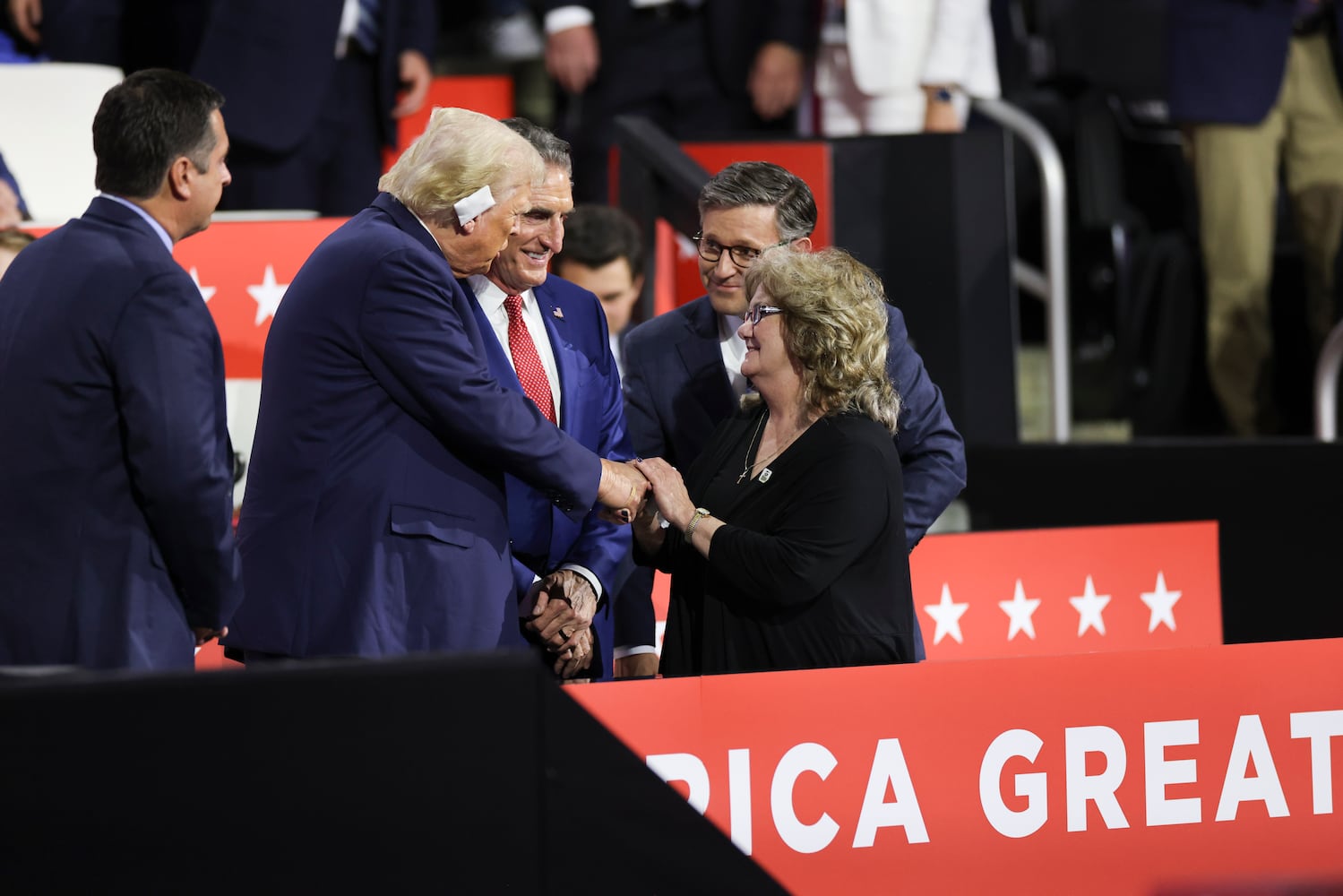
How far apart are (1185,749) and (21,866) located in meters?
1.97

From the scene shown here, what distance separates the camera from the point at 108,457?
3.02 metres

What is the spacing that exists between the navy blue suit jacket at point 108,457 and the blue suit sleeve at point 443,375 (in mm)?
308

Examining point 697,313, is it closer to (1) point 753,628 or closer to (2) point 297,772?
(1) point 753,628

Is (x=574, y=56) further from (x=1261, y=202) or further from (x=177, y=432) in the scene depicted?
(x=177, y=432)

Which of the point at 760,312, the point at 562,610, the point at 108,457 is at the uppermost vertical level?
the point at 760,312

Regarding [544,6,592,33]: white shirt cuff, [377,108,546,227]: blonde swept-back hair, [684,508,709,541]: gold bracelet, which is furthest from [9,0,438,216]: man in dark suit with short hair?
[684,508,709,541]: gold bracelet

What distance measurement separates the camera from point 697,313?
3.92m

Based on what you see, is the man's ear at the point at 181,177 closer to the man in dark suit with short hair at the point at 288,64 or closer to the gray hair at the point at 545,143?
the gray hair at the point at 545,143

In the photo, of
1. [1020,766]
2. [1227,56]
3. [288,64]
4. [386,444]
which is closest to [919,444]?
[1020,766]

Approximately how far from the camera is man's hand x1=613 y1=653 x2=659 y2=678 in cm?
372

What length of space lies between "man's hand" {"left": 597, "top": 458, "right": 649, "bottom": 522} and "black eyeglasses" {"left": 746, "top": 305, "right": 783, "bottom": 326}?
36 centimetres

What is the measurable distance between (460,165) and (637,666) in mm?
1169

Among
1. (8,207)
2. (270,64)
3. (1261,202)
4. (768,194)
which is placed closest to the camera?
(768,194)

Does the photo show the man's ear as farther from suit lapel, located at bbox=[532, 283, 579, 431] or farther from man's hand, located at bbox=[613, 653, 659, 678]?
man's hand, located at bbox=[613, 653, 659, 678]
